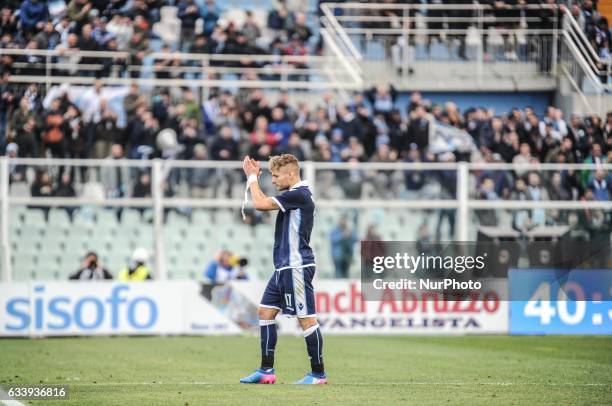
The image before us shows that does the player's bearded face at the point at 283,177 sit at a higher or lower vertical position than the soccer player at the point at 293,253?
higher

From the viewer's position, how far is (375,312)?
21156 mm

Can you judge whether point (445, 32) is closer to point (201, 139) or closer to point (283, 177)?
point (201, 139)

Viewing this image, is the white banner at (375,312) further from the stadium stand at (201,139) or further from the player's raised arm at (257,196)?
the player's raised arm at (257,196)

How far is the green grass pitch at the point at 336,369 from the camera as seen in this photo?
992 centimetres

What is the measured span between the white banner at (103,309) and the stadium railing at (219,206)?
35.5 inches

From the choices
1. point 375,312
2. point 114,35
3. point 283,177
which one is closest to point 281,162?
point 283,177

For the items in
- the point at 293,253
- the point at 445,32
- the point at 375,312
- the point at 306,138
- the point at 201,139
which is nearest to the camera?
the point at 293,253

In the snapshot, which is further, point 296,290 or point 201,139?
point 201,139

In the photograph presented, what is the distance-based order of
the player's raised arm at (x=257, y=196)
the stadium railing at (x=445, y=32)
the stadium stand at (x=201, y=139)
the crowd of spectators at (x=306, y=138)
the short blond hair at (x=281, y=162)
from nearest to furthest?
the player's raised arm at (x=257, y=196) → the short blond hair at (x=281, y=162) → the stadium stand at (x=201, y=139) → the crowd of spectators at (x=306, y=138) → the stadium railing at (x=445, y=32)

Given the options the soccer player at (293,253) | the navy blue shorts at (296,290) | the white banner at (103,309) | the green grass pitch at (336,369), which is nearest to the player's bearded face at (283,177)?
the soccer player at (293,253)

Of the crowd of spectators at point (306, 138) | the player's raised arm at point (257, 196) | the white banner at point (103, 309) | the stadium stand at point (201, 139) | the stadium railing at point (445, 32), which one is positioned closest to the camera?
the player's raised arm at point (257, 196)

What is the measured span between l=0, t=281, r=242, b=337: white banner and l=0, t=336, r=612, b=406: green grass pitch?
0.57 metres

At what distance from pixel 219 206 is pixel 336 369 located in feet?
29.1

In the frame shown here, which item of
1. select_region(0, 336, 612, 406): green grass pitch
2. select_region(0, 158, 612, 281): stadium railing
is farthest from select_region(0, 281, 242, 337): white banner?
select_region(0, 158, 612, 281): stadium railing
